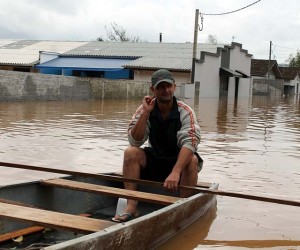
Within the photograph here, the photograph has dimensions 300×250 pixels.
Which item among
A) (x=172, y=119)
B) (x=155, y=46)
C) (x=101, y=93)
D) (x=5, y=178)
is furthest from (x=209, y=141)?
(x=155, y=46)

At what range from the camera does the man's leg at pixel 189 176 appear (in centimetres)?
465

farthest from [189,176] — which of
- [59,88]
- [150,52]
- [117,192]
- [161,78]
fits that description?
[150,52]

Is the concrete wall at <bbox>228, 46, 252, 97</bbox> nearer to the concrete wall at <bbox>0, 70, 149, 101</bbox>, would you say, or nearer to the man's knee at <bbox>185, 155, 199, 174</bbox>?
the concrete wall at <bbox>0, 70, 149, 101</bbox>

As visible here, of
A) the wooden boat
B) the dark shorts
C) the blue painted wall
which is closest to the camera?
the wooden boat

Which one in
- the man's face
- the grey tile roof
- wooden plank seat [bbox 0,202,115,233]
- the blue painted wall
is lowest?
wooden plank seat [bbox 0,202,115,233]

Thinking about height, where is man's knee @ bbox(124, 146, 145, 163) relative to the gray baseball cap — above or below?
below

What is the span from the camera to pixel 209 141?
10.6 m

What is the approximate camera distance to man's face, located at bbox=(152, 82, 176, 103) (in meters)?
4.57

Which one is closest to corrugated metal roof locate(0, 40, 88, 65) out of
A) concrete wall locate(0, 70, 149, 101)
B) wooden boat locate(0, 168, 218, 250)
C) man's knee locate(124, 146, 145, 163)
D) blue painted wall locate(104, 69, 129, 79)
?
blue painted wall locate(104, 69, 129, 79)

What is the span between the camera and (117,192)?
14.7 feet

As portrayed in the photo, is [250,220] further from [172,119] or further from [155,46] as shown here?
[155,46]

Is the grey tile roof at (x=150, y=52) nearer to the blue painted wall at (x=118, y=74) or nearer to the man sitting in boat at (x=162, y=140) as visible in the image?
the blue painted wall at (x=118, y=74)

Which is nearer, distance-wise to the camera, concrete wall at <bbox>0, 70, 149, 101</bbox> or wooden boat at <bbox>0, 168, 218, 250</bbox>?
wooden boat at <bbox>0, 168, 218, 250</bbox>

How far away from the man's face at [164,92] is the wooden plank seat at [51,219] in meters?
1.45
